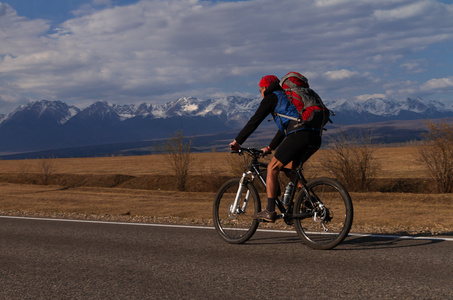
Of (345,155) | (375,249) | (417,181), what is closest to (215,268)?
(375,249)

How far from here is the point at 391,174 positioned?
25594 millimetres

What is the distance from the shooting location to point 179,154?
26.2 meters

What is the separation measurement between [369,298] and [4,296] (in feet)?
11.1

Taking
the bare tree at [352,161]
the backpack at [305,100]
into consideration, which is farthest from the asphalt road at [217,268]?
the bare tree at [352,161]

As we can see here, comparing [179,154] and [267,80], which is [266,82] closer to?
[267,80]

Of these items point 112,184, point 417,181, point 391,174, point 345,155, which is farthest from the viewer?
point 112,184

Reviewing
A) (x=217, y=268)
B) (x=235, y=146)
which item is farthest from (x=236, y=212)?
(x=217, y=268)

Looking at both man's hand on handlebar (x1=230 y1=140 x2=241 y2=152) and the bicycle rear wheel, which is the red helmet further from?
the bicycle rear wheel

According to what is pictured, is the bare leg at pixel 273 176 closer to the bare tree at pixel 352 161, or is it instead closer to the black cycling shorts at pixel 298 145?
the black cycling shorts at pixel 298 145

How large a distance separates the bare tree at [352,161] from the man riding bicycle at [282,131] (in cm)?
1424

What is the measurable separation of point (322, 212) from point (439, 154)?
15764 millimetres

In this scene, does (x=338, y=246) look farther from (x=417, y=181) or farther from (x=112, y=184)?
(x=112, y=184)

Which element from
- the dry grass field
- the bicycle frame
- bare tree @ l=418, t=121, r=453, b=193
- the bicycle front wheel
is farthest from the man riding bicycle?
bare tree @ l=418, t=121, r=453, b=193

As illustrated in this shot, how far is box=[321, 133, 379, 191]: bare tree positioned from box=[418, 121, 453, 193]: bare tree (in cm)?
215
